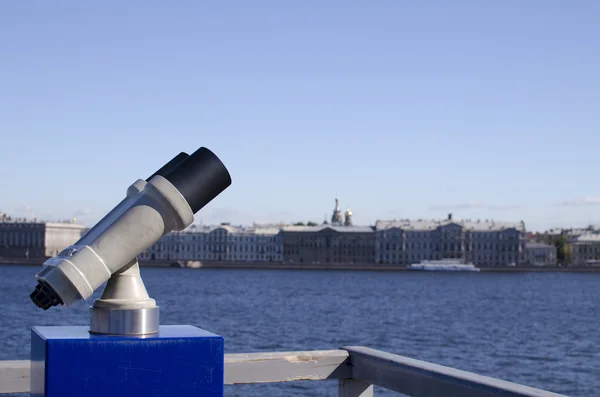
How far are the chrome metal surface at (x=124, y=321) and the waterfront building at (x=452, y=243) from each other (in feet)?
345

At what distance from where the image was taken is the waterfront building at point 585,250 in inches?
4400

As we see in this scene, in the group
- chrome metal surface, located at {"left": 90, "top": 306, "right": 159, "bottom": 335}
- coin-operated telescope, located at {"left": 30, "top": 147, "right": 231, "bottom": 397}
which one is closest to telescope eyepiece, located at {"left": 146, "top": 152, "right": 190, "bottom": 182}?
coin-operated telescope, located at {"left": 30, "top": 147, "right": 231, "bottom": 397}

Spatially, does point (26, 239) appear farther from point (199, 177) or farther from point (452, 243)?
point (199, 177)

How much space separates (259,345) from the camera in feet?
77.6

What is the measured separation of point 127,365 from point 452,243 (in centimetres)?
10596

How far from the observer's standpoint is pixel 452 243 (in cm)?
10625

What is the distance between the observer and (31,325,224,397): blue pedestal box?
4.95 feet

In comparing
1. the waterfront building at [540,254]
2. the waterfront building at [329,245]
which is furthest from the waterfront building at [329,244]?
the waterfront building at [540,254]

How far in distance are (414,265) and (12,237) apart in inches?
1706

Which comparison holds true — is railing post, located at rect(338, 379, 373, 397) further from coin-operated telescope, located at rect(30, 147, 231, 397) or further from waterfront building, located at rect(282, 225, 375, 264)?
waterfront building, located at rect(282, 225, 375, 264)

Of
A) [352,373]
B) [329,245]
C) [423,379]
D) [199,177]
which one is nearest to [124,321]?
[199,177]

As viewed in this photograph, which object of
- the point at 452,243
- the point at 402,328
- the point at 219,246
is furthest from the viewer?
the point at 219,246

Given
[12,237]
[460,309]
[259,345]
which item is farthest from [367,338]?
[12,237]

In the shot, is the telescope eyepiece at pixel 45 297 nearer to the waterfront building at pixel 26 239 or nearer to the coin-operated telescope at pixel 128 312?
the coin-operated telescope at pixel 128 312
